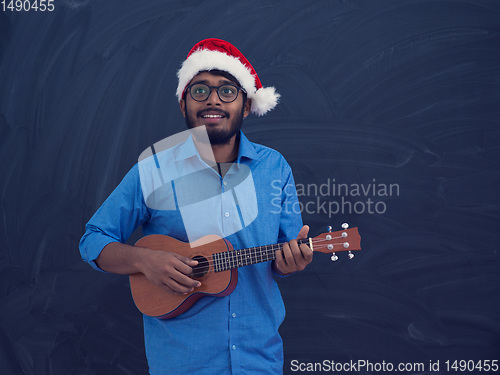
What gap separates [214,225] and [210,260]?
0.13 m

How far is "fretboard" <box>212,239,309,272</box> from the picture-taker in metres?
1.41

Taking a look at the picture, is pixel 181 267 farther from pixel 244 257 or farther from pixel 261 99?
pixel 261 99

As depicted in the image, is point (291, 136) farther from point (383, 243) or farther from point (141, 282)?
point (141, 282)

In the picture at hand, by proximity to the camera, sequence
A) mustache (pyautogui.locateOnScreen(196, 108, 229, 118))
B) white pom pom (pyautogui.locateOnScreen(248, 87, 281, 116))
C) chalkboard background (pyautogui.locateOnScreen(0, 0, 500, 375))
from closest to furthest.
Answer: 1. mustache (pyautogui.locateOnScreen(196, 108, 229, 118))
2. white pom pom (pyautogui.locateOnScreen(248, 87, 281, 116))
3. chalkboard background (pyautogui.locateOnScreen(0, 0, 500, 375))

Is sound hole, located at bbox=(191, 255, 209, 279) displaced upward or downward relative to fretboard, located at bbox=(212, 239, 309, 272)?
downward

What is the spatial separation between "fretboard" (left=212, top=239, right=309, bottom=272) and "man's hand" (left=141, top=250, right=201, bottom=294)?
9 cm

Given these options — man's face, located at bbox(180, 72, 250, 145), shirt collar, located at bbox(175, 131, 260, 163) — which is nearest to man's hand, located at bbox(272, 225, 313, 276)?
shirt collar, located at bbox(175, 131, 260, 163)

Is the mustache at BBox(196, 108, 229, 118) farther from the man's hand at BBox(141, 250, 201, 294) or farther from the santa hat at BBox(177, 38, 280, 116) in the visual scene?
the man's hand at BBox(141, 250, 201, 294)

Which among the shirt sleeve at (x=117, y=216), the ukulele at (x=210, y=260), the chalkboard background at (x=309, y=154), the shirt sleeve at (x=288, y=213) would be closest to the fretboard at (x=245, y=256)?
the ukulele at (x=210, y=260)

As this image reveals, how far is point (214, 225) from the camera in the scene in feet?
4.94

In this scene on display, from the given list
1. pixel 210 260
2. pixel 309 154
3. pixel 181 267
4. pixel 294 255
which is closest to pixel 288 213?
pixel 294 255

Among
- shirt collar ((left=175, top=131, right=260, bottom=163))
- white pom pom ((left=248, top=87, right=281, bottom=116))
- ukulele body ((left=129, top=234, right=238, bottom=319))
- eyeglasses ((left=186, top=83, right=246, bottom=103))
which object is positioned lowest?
ukulele body ((left=129, top=234, right=238, bottom=319))

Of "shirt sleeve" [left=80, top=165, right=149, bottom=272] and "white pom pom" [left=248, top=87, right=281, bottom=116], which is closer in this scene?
"shirt sleeve" [left=80, top=165, right=149, bottom=272]

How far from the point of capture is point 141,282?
1505 millimetres
